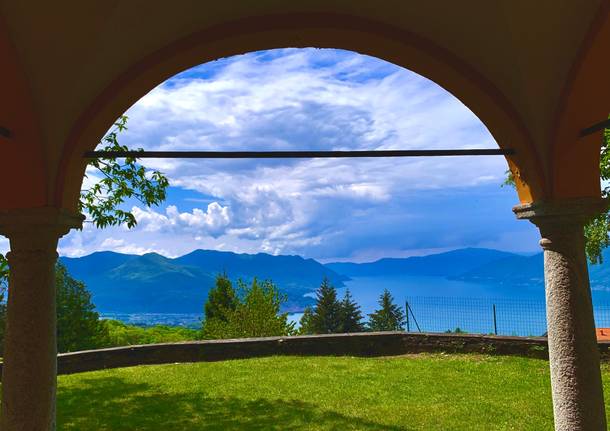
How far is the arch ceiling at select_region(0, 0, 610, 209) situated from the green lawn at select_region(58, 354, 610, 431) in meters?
4.46

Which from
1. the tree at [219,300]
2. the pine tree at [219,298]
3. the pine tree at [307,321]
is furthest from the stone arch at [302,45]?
the pine tree at [307,321]

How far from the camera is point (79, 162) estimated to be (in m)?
4.40

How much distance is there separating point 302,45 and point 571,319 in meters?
3.24

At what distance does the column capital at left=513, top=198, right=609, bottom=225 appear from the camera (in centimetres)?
421

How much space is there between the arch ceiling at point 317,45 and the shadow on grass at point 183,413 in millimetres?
4473

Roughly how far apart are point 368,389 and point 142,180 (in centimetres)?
578

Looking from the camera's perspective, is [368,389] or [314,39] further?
[368,389]

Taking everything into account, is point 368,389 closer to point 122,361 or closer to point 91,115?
point 122,361

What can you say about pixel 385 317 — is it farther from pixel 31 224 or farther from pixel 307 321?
pixel 31 224

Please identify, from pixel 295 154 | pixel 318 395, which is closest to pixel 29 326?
pixel 295 154

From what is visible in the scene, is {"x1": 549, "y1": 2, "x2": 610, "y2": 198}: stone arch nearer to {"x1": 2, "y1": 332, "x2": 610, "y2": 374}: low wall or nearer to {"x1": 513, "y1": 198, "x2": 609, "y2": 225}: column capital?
{"x1": 513, "y1": 198, "x2": 609, "y2": 225}: column capital

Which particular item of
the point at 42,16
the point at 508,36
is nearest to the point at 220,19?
the point at 42,16

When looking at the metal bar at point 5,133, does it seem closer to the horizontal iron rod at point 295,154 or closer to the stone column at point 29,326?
the stone column at point 29,326

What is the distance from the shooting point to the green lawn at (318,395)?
7.46 meters
